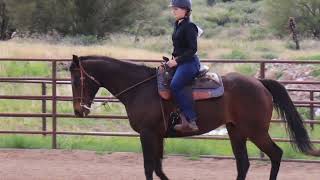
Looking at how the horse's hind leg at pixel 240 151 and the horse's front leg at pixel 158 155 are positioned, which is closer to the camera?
the horse's front leg at pixel 158 155

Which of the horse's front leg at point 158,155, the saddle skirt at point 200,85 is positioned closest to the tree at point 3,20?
the horse's front leg at point 158,155

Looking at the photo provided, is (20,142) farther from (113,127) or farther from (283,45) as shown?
(283,45)

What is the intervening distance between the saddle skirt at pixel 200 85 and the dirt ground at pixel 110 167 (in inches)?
75.8

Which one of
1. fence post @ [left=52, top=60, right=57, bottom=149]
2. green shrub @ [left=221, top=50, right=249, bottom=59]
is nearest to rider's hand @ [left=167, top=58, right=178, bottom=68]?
fence post @ [left=52, top=60, right=57, bottom=149]

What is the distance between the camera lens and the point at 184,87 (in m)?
7.57

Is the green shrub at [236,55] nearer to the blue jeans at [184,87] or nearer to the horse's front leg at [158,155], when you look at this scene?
the horse's front leg at [158,155]

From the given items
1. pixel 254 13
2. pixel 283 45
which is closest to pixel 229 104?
pixel 283 45

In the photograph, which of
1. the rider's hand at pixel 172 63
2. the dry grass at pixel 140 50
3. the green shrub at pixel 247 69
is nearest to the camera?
the rider's hand at pixel 172 63

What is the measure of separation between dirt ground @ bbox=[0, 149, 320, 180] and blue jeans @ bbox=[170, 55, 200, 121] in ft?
6.41

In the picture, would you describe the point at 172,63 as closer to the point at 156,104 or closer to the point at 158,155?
the point at 156,104

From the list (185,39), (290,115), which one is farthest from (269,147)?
(185,39)

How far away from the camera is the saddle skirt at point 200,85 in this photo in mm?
7613

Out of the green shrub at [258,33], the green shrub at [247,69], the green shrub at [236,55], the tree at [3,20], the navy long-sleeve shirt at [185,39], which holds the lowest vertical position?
the green shrub at [258,33]

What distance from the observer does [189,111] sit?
24.8ft
